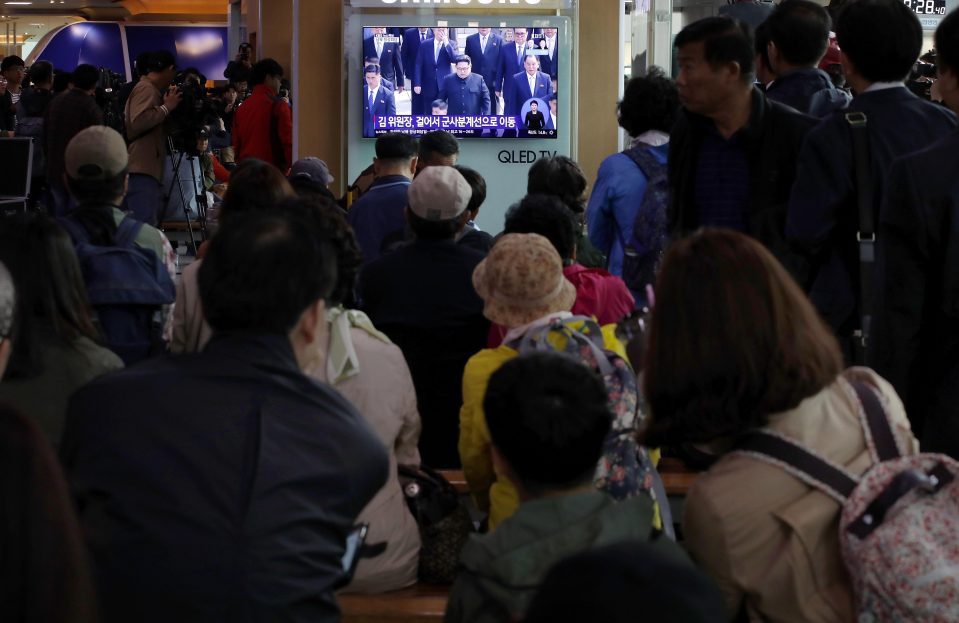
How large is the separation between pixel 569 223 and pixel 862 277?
0.93 metres

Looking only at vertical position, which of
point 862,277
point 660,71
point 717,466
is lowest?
point 717,466

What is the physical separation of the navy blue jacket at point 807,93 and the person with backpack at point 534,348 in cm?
145

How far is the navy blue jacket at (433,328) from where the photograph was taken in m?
4.23

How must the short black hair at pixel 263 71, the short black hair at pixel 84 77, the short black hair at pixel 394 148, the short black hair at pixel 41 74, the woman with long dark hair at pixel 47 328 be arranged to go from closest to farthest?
the woman with long dark hair at pixel 47 328 → the short black hair at pixel 394 148 → the short black hair at pixel 263 71 → the short black hair at pixel 84 77 → the short black hair at pixel 41 74

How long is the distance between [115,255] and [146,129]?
480 centimetres

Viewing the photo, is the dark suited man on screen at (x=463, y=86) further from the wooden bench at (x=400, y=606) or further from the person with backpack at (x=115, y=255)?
the wooden bench at (x=400, y=606)

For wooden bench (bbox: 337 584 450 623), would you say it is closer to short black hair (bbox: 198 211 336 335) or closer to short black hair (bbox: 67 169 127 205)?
short black hair (bbox: 198 211 336 335)

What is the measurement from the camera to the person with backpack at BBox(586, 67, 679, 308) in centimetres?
493

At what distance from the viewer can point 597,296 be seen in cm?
409

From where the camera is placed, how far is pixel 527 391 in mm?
2242

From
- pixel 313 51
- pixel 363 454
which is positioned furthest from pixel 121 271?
pixel 313 51

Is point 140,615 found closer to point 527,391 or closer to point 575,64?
point 527,391

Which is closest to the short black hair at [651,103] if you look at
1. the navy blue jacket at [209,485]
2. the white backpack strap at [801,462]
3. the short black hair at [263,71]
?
the white backpack strap at [801,462]

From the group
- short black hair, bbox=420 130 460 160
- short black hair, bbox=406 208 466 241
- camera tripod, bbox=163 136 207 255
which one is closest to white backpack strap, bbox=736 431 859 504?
short black hair, bbox=406 208 466 241
